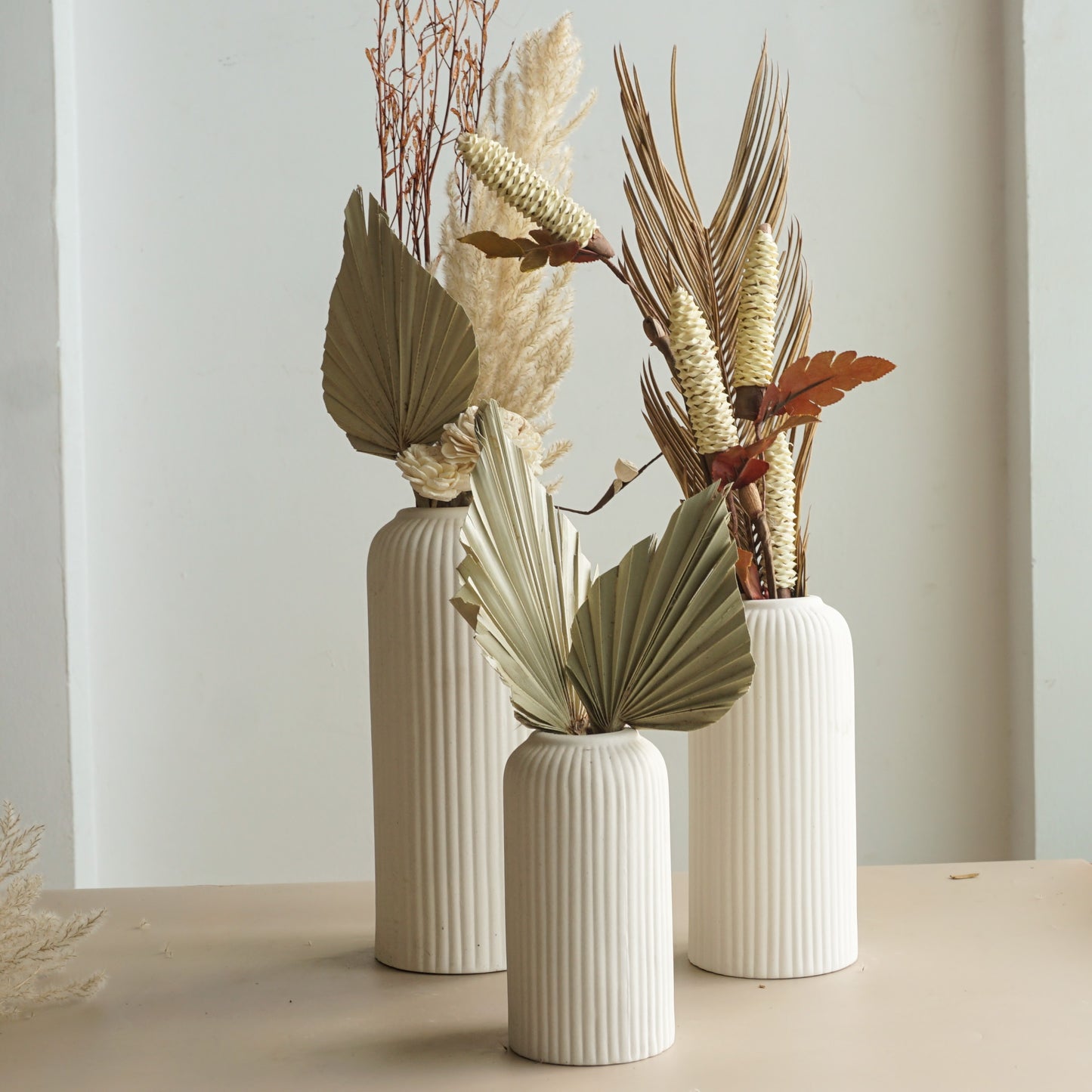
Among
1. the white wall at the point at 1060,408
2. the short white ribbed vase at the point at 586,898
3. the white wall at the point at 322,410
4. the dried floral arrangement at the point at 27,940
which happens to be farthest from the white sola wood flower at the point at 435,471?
the white wall at the point at 1060,408

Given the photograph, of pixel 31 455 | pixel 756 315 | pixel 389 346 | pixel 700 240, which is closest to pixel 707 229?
pixel 700 240

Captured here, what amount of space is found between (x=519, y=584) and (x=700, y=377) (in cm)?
17

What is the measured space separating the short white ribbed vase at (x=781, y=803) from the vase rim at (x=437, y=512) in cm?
20

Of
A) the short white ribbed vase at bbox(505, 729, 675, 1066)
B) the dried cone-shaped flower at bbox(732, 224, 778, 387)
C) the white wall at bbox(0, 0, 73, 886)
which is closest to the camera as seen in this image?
the short white ribbed vase at bbox(505, 729, 675, 1066)

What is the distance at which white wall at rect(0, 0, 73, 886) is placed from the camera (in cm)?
157

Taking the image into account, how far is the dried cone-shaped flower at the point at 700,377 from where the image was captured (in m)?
0.66

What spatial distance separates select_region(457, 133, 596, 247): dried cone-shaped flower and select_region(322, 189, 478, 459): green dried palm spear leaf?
7cm

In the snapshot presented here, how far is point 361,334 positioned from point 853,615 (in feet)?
3.76

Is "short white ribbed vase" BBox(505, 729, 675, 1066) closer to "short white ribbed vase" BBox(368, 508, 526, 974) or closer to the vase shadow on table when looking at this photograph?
the vase shadow on table

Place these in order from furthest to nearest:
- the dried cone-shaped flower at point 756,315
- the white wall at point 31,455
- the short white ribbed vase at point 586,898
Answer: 1. the white wall at point 31,455
2. the dried cone-shaped flower at point 756,315
3. the short white ribbed vase at point 586,898

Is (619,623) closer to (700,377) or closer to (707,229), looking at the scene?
(700,377)

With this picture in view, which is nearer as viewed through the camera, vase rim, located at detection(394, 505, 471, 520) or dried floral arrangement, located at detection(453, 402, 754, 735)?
dried floral arrangement, located at detection(453, 402, 754, 735)

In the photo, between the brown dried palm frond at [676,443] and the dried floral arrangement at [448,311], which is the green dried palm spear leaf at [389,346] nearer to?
the dried floral arrangement at [448,311]

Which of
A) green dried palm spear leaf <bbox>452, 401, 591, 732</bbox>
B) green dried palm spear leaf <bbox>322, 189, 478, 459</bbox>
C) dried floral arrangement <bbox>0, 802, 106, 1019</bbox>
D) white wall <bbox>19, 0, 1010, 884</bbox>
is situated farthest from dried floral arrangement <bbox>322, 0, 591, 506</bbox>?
white wall <bbox>19, 0, 1010, 884</bbox>
